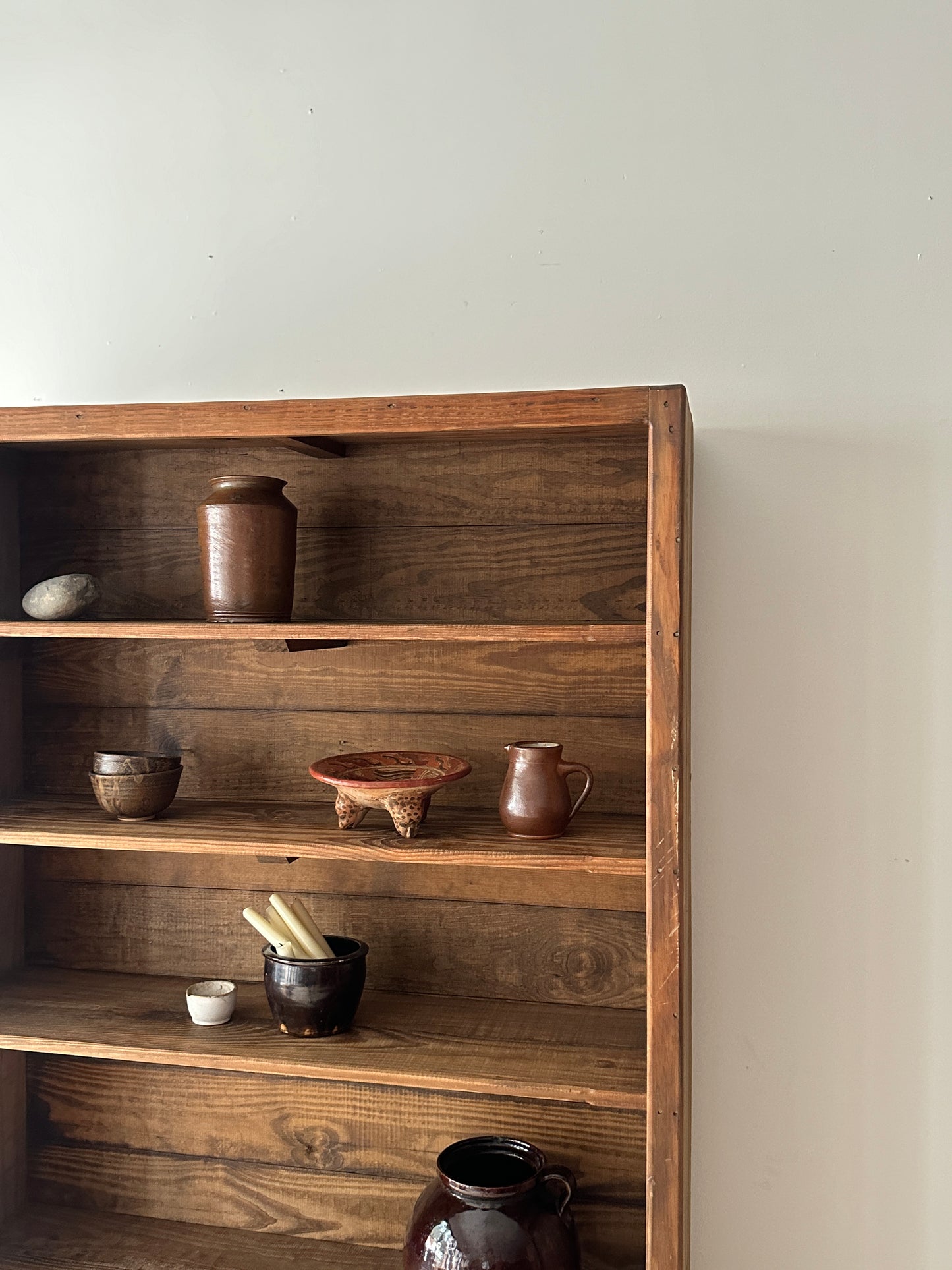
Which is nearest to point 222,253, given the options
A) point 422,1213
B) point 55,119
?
point 55,119

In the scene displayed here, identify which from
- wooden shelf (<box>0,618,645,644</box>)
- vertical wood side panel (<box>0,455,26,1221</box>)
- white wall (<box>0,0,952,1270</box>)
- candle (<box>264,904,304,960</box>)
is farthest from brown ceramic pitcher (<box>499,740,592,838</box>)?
vertical wood side panel (<box>0,455,26,1221</box>)

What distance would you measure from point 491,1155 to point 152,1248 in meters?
0.62

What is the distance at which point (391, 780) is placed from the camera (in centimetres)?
154

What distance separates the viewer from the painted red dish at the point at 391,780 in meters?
1.50

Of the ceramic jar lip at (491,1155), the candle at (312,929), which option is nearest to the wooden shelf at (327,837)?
the candle at (312,929)

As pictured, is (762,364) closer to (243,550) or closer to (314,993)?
(243,550)

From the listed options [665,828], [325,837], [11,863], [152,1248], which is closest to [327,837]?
[325,837]

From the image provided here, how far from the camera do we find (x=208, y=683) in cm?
180

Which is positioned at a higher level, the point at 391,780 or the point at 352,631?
the point at 352,631

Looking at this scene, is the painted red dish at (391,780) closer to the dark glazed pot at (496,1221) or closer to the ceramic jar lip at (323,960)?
the ceramic jar lip at (323,960)

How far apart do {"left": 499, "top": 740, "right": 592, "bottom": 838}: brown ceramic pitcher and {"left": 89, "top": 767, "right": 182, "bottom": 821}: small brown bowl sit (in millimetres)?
536

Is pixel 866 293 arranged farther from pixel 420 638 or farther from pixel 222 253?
pixel 222 253

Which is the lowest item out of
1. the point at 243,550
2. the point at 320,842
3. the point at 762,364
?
the point at 320,842

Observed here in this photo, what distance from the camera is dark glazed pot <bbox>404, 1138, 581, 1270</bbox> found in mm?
1380
